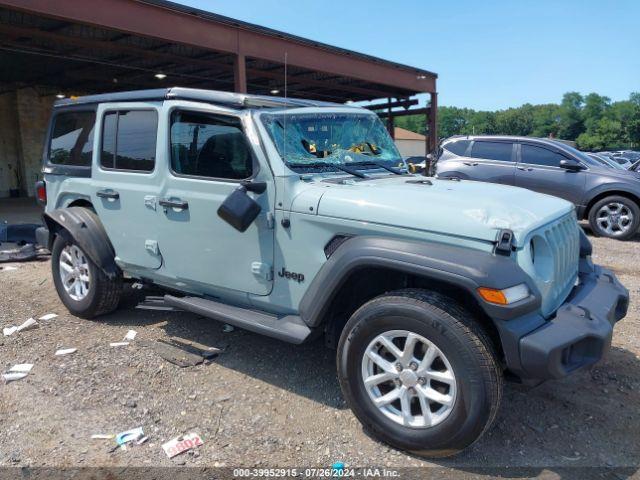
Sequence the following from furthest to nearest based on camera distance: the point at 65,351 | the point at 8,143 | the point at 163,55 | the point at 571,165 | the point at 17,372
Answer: the point at 8,143 < the point at 163,55 < the point at 571,165 < the point at 65,351 < the point at 17,372

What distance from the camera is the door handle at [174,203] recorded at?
3785 mm

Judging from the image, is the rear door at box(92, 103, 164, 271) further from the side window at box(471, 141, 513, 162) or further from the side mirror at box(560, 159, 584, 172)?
the side mirror at box(560, 159, 584, 172)

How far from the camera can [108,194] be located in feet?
14.4

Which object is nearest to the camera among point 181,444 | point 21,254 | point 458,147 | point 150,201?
point 181,444

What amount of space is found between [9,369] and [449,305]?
10.8ft

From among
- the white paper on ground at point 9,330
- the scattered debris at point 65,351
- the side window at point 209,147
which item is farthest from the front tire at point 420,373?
the white paper on ground at point 9,330

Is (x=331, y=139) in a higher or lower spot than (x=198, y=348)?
higher

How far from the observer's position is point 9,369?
12.8 feet

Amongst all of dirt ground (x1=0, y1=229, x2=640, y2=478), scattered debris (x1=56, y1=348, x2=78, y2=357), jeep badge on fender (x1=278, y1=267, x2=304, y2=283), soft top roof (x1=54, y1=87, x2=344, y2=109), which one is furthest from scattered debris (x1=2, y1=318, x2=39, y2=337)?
jeep badge on fender (x1=278, y1=267, x2=304, y2=283)

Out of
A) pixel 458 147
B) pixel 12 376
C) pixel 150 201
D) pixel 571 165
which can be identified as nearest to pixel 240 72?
pixel 458 147

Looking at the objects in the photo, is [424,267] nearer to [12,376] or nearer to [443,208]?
[443,208]

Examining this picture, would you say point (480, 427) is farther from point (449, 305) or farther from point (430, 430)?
point (449, 305)

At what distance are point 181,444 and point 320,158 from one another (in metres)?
2.03

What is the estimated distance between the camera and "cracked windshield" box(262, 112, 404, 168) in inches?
140
